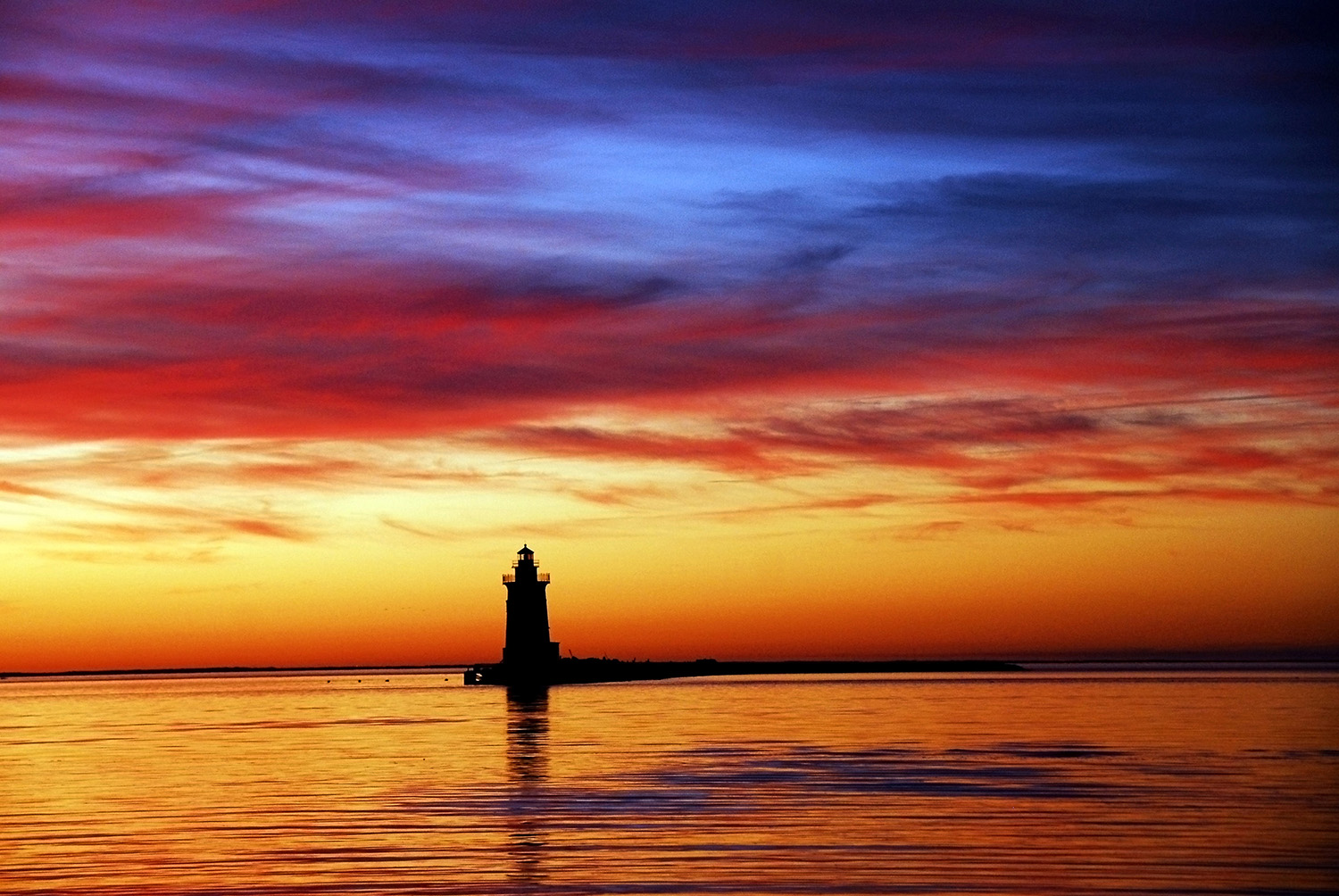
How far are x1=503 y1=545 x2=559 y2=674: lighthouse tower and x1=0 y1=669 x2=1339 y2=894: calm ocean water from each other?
107 feet

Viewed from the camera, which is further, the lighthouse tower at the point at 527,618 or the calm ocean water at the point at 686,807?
the lighthouse tower at the point at 527,618

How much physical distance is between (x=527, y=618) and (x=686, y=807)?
68.8 metres

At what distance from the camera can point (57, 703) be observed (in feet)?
404

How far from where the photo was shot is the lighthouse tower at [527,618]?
9988 centimetres

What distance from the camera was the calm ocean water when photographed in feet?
80.1

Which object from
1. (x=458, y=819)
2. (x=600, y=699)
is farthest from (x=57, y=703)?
(x=458, y=819)

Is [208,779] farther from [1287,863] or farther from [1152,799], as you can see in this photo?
[1287,863]

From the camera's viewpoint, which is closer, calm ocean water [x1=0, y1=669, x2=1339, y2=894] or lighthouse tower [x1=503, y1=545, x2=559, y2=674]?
calm ocean water [x1=0, y1=669, x2=1339, y2=894]

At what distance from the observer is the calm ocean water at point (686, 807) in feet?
80.1

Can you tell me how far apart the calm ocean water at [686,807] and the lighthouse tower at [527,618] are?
3264 centimetres

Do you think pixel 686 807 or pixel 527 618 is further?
pixel 527 618

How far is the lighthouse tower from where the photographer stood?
328 feet

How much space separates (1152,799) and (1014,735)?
22.4 meters

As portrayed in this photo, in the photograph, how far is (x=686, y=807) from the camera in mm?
33031
